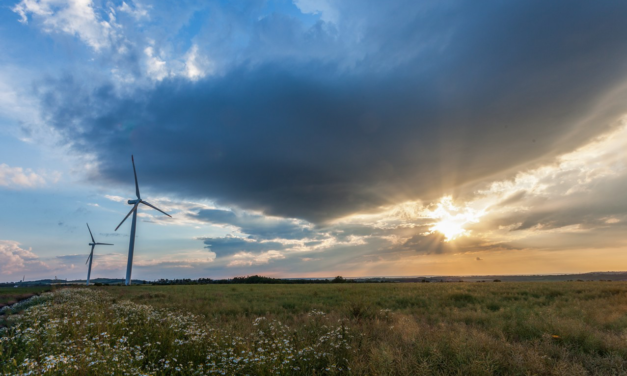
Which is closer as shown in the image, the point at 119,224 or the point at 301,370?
the point at 301,370

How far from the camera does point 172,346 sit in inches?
348

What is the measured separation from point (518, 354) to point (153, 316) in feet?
40.7

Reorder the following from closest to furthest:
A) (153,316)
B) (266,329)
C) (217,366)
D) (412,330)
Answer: (217,366), (412,330), (266,329), (153,316)

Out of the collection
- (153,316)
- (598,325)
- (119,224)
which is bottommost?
(598,325)

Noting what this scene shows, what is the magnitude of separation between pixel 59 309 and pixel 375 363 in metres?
14.3

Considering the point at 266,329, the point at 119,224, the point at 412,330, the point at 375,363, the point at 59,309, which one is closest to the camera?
the point at 375,363

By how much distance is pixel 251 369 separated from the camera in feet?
23.1

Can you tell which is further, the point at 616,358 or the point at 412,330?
the point at 412,330

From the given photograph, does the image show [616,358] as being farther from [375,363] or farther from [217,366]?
[217,366]

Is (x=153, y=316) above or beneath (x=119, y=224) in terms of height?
beneath

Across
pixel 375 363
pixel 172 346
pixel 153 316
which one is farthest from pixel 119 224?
pixel 375 363

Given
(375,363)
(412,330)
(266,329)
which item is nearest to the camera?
(375,363)

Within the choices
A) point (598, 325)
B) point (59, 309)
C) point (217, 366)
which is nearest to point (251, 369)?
point (217, 366)

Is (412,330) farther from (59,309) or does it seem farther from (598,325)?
(59,309)
